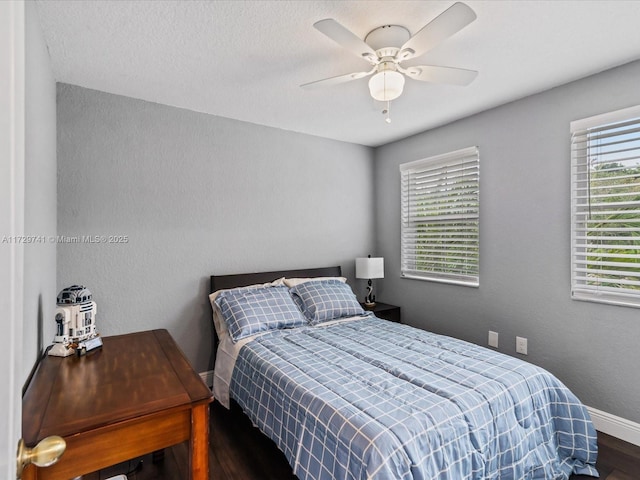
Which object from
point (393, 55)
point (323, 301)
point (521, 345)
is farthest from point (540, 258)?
point (393, 55)

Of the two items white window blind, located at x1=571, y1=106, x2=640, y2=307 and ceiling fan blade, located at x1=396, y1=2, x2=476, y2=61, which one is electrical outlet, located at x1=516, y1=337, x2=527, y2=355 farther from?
ceiling fan blade, located at x1=396, y1=2, x2=476, y2=61

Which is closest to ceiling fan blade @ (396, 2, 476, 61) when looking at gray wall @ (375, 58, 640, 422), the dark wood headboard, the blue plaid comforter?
gray wall @ (375, 58, 640, 422)

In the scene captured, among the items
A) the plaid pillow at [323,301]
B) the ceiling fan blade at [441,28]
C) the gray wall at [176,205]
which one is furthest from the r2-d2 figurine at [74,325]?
the ceiling fan blade at [441,28]

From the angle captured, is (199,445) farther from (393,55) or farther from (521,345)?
(521,345)

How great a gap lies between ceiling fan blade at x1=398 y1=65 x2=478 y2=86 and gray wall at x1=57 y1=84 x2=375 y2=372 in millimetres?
1763

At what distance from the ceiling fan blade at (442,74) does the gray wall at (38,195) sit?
1763mm

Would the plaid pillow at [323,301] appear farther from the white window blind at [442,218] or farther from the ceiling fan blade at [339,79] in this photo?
the ceiling fan blade at [339,79]

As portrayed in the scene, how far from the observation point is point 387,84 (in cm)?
181

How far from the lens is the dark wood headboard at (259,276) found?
9.71ft

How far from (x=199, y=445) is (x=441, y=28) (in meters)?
1.91

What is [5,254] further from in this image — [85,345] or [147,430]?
[85,345]

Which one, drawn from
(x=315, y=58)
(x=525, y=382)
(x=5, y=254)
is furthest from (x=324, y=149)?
(x=5, y=254)

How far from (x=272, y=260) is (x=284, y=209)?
0.52 metres

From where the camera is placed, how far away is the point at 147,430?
1.14m
